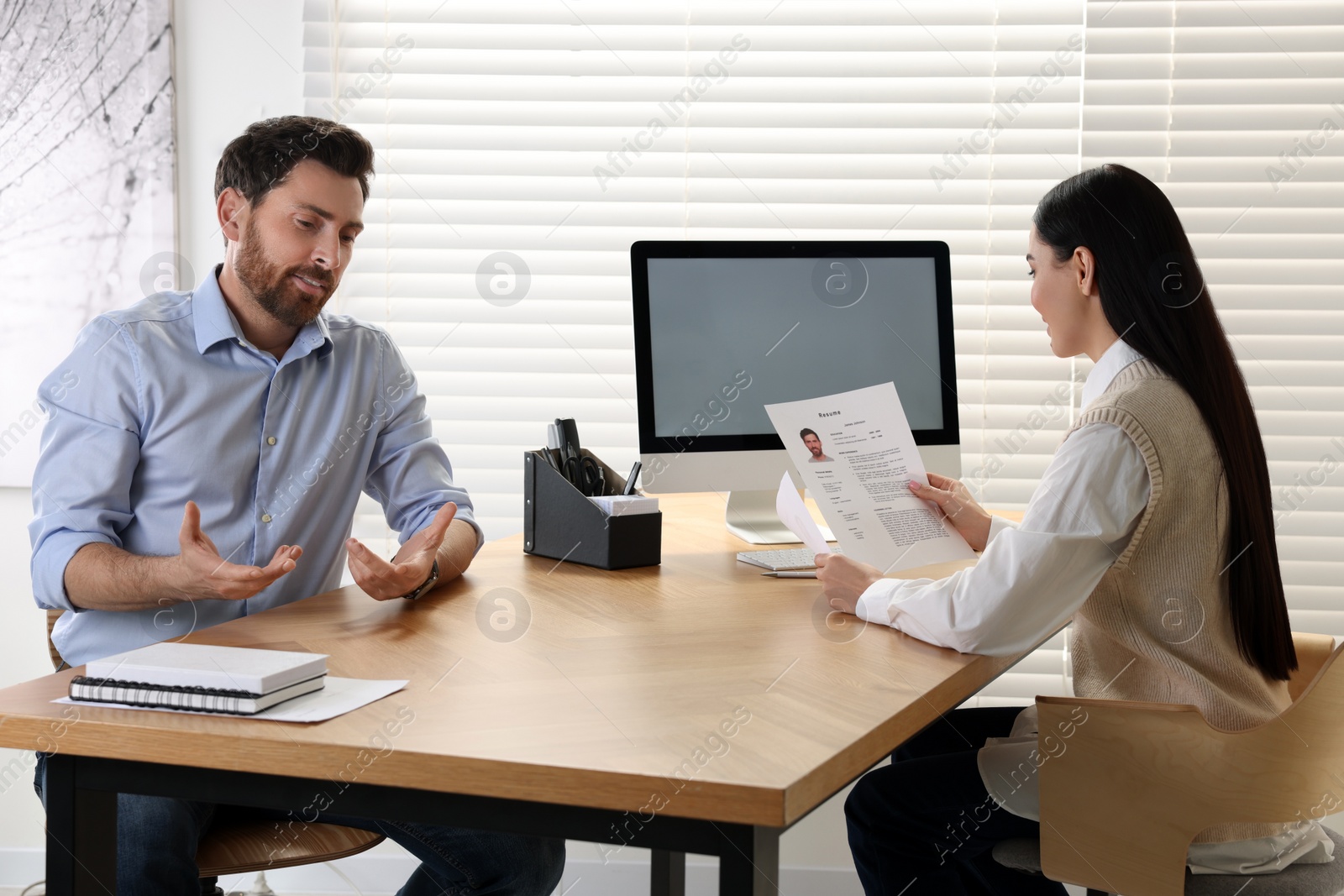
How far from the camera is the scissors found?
180 centimetres

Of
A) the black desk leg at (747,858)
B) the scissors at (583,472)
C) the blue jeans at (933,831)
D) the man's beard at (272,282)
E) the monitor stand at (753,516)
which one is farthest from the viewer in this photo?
the monitor stand at (753,516)

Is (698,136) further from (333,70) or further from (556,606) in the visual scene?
(556,606)

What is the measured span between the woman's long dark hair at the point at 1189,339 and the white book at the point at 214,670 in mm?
1098

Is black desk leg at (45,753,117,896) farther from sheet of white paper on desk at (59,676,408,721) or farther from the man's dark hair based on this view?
the man's dark hair

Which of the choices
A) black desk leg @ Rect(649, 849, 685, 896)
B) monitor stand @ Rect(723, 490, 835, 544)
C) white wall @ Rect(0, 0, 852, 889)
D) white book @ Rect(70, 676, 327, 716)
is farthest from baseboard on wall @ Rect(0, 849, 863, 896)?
white book @ Rect(70, 676, 327, 716)

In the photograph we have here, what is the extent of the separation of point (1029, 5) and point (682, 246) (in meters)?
1.26

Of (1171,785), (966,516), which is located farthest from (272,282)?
(1171,785)

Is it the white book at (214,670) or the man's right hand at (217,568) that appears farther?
the man's right hand at (217,568)

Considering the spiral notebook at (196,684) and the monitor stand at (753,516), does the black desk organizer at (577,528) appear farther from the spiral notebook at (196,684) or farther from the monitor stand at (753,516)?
the spiral notebook at (196,684)

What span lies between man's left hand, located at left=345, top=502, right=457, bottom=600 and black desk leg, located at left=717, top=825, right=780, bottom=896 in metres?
0.68

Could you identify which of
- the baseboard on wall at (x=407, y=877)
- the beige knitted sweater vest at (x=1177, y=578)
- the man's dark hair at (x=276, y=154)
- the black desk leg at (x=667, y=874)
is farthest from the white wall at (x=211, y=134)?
the beige knitted sweater vest at (x=1177, y=578)

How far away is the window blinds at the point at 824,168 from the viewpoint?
2.48m

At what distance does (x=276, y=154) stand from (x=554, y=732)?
1208 mm

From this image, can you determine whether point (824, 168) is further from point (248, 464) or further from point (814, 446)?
point (248, 464)
